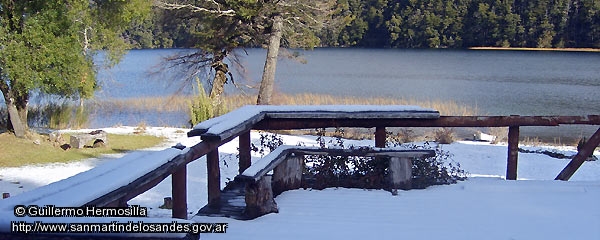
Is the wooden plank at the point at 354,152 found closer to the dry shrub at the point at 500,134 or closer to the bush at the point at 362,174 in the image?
the bush at the point at 362,174

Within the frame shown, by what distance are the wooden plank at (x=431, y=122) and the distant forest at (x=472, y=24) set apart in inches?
2403

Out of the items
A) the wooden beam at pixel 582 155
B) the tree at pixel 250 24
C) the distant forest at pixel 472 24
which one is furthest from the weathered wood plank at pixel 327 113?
the distant forest at pixel 472 24

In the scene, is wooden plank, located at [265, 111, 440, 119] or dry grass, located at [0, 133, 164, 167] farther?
dry grass, located at [0, 133, 164, 167]

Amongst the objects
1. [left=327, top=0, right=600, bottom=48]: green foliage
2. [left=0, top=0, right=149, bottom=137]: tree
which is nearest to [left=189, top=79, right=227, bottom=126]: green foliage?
[left=0, top=0, right=149, bottom=137]: tree

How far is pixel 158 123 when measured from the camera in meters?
19.3

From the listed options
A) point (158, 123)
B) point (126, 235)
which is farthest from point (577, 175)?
point (158, 123)

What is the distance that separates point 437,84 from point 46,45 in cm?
2378

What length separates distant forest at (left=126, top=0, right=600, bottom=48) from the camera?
224 feet

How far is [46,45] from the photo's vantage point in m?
11.9

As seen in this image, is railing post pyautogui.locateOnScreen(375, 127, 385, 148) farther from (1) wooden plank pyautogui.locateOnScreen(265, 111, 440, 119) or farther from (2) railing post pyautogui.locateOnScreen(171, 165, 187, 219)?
(2) railing post pyautogui.locateOnScreen(171, 165, 187, 219)

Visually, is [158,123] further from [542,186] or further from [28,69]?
[542,186]

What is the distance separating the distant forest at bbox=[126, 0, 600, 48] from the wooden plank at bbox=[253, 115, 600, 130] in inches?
2403

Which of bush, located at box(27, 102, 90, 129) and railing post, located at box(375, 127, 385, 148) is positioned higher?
railing post, located at box(375, 127, 385, 148)

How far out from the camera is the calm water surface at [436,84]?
23.6m
